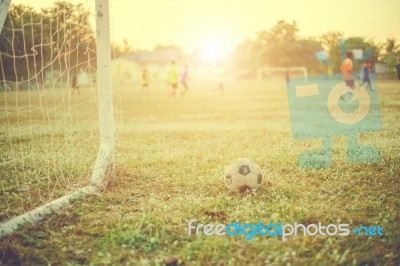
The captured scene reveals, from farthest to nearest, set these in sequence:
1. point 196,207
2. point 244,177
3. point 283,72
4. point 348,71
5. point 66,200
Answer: point 283,72
point 348,71
point 244,177
point 66,200
point 196,207

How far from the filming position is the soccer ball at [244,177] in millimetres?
5168

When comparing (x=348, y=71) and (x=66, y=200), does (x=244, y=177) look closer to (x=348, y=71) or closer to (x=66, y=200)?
(x=66, y=200)

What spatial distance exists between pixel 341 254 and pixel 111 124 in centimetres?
395

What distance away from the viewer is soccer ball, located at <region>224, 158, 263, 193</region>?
17.0ft

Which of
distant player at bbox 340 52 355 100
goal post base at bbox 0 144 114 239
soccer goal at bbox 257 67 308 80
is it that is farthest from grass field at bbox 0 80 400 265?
soccer goal at bbox 257 67 308 80

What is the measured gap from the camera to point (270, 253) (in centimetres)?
351

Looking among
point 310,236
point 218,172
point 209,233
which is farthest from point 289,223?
point 218,172

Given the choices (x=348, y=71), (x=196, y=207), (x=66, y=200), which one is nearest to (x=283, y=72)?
(x=348, y=71)

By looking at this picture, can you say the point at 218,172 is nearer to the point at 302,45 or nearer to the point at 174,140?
the point at 174,140

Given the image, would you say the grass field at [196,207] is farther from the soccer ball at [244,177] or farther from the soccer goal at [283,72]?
the soccer goal at [283,72]

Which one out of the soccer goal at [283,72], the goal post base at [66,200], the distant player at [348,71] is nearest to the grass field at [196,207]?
the goal post base at [66,200]

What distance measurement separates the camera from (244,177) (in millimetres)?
5160

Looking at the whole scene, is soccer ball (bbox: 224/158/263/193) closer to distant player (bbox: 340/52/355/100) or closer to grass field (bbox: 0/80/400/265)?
grass field (bbox: 0/80/400/265)

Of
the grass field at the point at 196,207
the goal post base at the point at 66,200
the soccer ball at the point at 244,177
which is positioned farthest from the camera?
the soccer ball at the point at 244,177
